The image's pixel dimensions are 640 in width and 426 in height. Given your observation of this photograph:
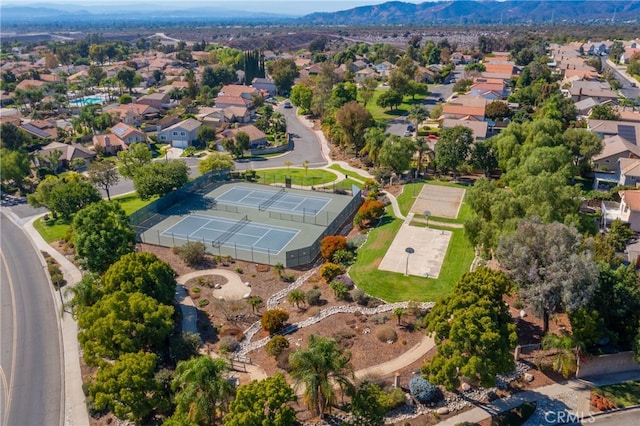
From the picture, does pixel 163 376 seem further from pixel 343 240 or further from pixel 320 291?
pixel 343 240

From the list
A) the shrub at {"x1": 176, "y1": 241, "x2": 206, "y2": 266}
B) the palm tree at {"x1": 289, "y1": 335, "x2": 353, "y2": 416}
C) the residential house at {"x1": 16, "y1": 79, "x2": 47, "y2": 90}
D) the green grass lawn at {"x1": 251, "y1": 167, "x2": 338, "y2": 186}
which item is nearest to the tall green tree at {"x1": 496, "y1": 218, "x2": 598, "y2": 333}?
the palm tree at {"x1": 289, "y1": 335, "x2": 353, "y2": 416}

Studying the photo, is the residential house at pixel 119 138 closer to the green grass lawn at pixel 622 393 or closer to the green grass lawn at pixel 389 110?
the green grass lawn at pixel 389 110

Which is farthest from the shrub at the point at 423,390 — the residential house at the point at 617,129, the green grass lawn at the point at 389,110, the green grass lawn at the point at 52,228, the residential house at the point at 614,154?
the green grass lawn at the point at 389,110

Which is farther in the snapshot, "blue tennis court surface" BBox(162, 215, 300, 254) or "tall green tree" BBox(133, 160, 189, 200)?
"tall green tree" BBox(133, 160, 189, 200)

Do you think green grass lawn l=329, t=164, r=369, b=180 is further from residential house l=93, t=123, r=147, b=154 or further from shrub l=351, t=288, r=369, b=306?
residential house l=93, t=123, r=147, b=154

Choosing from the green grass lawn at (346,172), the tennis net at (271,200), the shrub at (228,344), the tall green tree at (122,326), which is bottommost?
the shrub at (228,344)

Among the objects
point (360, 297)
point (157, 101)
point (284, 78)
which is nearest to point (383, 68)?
point (284, 78)

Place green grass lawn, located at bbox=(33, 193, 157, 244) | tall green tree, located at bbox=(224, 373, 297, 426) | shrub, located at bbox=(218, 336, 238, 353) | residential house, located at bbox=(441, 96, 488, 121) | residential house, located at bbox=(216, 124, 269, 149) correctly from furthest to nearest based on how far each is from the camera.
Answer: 1. residential house, located at bbox=(441, 96, 488, 121)
2. residential house, located at bbox=(216, 124, 269, 149)
3. green grass lawn, located at bbox=(33, 193, 157, 244)
4. shrub, located at bbox=(218, 336, 238, 353)
5. tall green tree, located at bbox=(224, 373, 297, 426)
